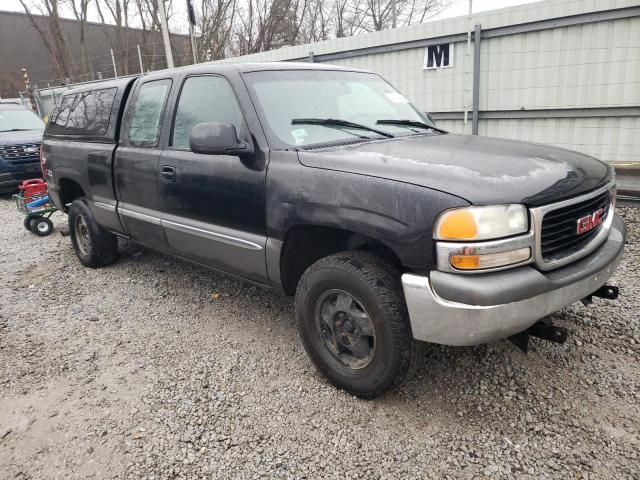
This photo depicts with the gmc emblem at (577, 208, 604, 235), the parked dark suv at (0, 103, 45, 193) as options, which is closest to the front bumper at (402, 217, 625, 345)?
the gmc emblem at (577, 208, 604, 235)

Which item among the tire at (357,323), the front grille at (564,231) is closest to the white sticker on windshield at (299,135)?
the tire at (357,323)

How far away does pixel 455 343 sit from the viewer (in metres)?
2.20

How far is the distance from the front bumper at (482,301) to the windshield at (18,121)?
1160cm

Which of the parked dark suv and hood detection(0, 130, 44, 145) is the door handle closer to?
the parked dark suv

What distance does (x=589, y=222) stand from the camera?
2.49m

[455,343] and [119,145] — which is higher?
[119,145]

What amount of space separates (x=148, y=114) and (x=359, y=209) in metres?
2.41

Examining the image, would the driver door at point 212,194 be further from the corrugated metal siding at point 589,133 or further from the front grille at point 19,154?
the front grille at point 19,154

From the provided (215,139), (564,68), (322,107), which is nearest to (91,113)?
(215,139)

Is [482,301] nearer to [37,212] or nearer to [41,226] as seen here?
[37,212]

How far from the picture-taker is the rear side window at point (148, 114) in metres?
3.76

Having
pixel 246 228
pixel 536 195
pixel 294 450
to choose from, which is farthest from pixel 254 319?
pixel 536 195

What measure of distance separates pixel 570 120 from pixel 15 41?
33969 millimetres

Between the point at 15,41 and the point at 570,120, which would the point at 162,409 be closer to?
the point at 570,120
